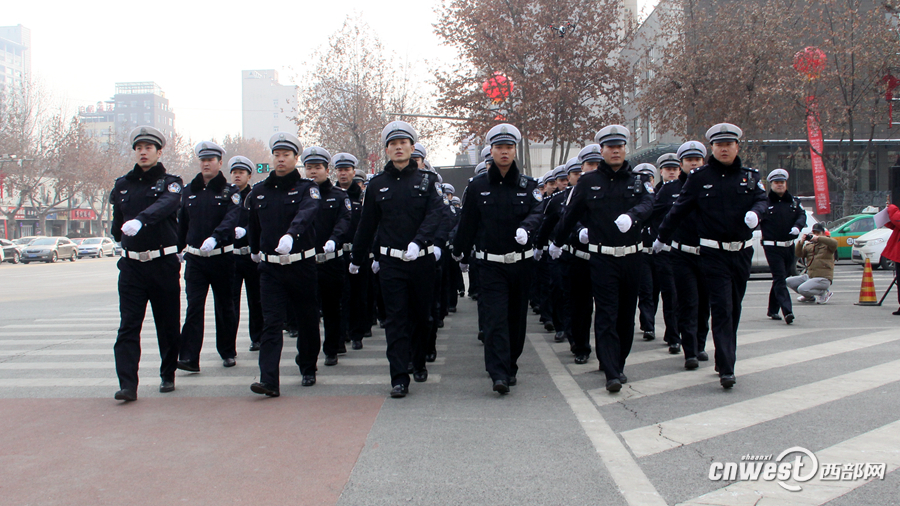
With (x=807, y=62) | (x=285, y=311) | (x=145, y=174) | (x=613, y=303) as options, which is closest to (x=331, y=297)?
(x=285, y=311)

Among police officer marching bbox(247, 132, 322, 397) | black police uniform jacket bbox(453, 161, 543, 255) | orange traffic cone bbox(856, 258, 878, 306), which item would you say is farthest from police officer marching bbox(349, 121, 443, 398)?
orange traffic cone bbox(856, 258, 878, 306)

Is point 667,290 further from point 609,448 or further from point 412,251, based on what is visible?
point 609,448

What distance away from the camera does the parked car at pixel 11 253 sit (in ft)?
130

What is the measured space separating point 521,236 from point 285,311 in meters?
2.26

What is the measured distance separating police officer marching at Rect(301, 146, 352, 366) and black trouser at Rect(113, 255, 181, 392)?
1.56m

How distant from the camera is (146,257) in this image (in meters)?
6.16

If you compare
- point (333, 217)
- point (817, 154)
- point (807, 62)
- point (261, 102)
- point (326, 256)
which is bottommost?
point (326, 256)

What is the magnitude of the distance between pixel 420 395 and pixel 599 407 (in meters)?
1.53

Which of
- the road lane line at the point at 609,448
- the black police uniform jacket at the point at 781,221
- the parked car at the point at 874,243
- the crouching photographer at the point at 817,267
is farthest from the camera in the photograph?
the parked car at the point at 874,243

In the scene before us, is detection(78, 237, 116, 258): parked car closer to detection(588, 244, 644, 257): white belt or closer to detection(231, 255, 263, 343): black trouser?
detection(231, 255, 263, 343): black trouser

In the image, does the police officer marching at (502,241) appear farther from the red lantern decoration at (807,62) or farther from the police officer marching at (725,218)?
the red lantern decoration at (807,62)

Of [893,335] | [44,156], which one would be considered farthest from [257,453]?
[44,156]

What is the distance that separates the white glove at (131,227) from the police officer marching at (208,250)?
1.07 metres

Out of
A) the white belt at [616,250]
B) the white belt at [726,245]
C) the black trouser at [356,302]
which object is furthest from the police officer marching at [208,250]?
the white belt at [726,245]
